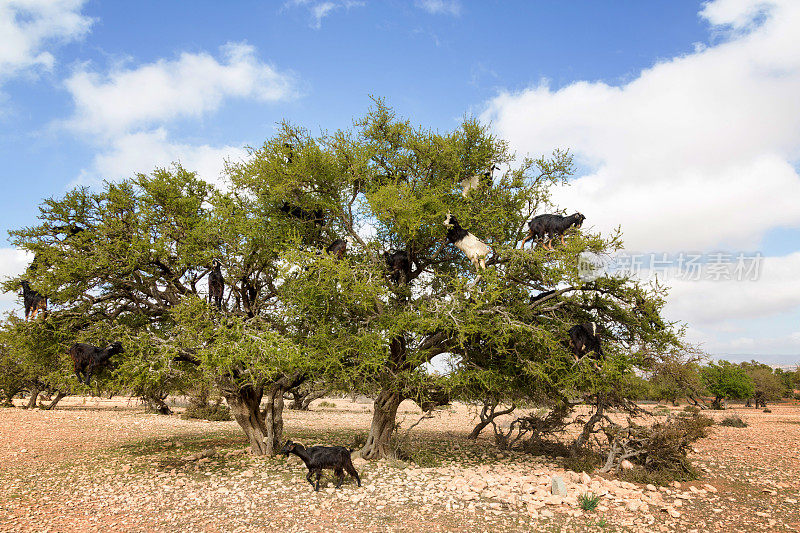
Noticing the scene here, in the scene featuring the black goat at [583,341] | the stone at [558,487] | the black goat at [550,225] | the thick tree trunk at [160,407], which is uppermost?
the black goat at [550,225]

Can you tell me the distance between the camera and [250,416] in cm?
1516

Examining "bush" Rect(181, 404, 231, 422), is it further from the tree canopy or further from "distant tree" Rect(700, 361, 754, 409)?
"distant tree" Rect(700, 361, 754, 409)

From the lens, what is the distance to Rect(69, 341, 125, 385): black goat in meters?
12.5

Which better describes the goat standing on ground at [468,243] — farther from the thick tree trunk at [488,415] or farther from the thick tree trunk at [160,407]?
the thick tree trunk at [160,407]

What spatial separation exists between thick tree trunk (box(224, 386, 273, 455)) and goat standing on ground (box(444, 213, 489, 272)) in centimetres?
876

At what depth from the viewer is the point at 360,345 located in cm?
1197

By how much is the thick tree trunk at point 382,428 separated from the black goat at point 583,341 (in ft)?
→ 18.6

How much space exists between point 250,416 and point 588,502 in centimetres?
1099

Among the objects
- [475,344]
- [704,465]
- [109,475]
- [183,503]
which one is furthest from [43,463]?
[704,465]

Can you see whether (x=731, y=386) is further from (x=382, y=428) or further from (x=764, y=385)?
(x=382, y=428)

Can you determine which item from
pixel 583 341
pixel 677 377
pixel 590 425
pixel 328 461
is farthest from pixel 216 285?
pixel 677 377

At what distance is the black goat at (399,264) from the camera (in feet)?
47.1

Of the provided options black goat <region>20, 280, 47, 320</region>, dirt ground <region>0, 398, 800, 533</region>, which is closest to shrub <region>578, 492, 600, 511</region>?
dirt ground <region>0, 398, 800, 533</region>

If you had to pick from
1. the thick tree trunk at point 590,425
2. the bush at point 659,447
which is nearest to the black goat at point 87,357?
the thick tree trunk at point 590,425
